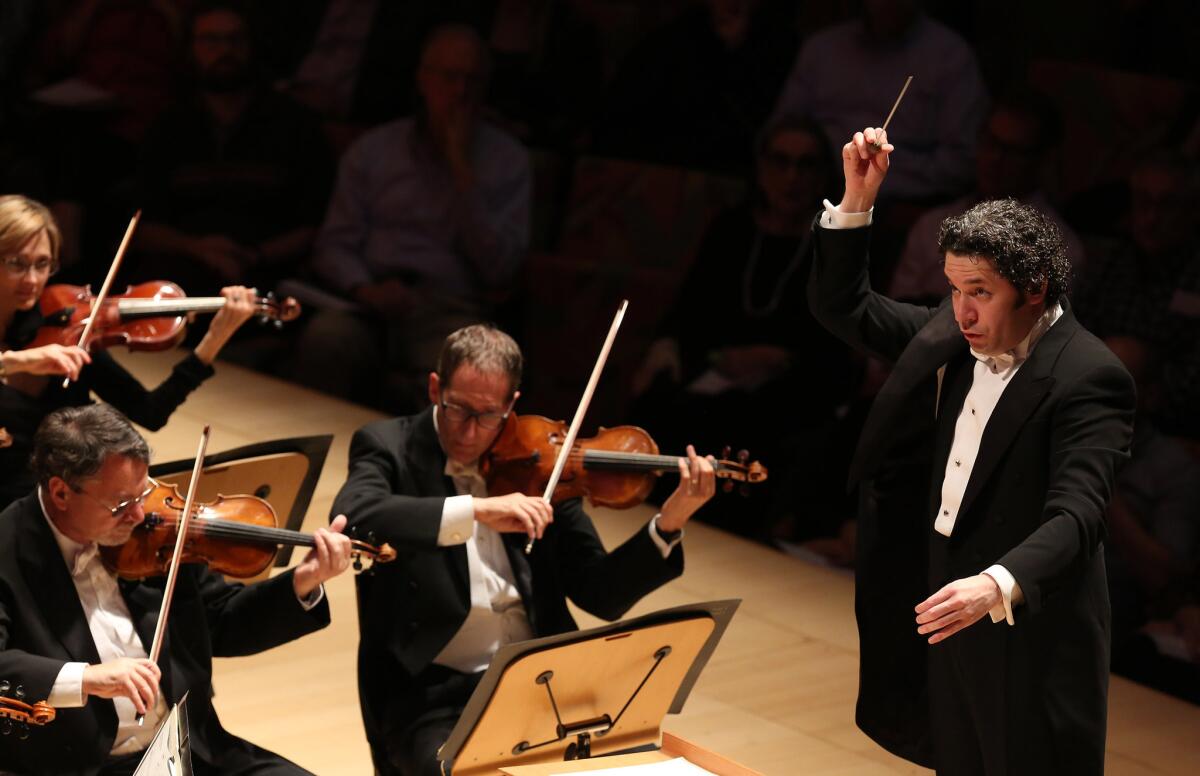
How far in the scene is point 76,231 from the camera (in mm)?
6984

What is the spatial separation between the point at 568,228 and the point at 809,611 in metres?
2.24

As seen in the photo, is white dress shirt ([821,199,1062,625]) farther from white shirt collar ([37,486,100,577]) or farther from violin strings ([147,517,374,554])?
white shirt collar ([37,486,100,577])

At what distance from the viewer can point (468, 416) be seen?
125 inches

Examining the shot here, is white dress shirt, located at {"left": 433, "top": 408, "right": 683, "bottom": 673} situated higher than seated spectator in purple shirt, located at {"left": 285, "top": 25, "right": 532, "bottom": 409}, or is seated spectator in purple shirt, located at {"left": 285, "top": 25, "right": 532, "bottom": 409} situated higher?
seated spectator in purple shirt, located at {"left": 285, "top": 25, "right": 532, "bottom": 409}

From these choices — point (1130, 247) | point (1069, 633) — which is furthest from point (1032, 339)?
point (1130, 247)

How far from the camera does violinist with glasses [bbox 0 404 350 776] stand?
108 inches

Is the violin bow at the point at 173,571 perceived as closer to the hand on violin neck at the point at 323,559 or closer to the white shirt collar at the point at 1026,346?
the hand on violin neck at the point at 323,559

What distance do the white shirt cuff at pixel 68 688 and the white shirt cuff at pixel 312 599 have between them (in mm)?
429

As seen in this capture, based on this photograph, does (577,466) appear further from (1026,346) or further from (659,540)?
(1026,346)

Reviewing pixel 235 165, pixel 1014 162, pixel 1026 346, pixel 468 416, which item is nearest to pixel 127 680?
pixel 468 416

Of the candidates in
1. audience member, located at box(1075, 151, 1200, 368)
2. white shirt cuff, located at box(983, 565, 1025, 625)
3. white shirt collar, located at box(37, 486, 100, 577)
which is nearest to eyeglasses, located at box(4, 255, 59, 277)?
white shirt collar, located at box(37, 486, 100, 577)

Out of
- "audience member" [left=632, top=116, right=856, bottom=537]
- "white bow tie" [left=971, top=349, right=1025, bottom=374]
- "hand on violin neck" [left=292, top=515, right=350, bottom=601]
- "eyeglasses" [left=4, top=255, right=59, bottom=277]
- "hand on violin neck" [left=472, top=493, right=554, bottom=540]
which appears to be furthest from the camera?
"audience member" [left=632, top=116, right=856, bottom=537]

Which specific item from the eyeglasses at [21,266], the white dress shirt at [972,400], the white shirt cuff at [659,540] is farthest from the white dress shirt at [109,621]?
the white dress shirt at [972,400]

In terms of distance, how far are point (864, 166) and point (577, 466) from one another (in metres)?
0.96
